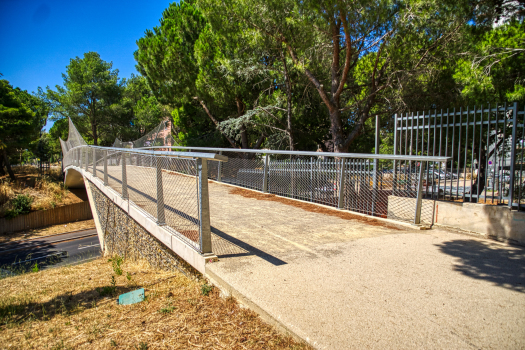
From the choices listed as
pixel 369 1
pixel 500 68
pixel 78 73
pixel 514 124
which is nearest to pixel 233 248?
pixel 514 124

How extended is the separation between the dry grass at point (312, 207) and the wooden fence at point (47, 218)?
18.9 m

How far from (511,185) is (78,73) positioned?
4061cm

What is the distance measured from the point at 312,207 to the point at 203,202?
413cm

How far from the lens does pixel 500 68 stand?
905 centimetres

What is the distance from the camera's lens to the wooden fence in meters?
21.1

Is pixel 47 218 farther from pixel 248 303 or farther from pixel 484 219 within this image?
pixel 484 219

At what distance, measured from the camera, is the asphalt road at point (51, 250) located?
15398mm

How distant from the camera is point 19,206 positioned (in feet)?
70.5

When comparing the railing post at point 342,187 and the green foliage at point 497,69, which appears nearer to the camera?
the railing post at point 342,187

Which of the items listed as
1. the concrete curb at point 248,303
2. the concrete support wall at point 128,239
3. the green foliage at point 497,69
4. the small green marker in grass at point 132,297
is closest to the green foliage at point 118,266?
the concrete support wall at point 128,239

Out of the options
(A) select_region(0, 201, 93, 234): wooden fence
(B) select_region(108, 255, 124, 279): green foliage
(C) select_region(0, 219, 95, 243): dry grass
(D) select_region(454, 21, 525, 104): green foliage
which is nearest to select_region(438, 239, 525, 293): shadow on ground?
(B) select_region(108, 255, 124, 279): green foliage

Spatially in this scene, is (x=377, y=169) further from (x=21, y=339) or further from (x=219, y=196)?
(x=21, y=339)

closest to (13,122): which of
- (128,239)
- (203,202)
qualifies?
(128,239)

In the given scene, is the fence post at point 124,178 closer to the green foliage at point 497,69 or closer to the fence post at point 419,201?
the fence post at point 419,201
